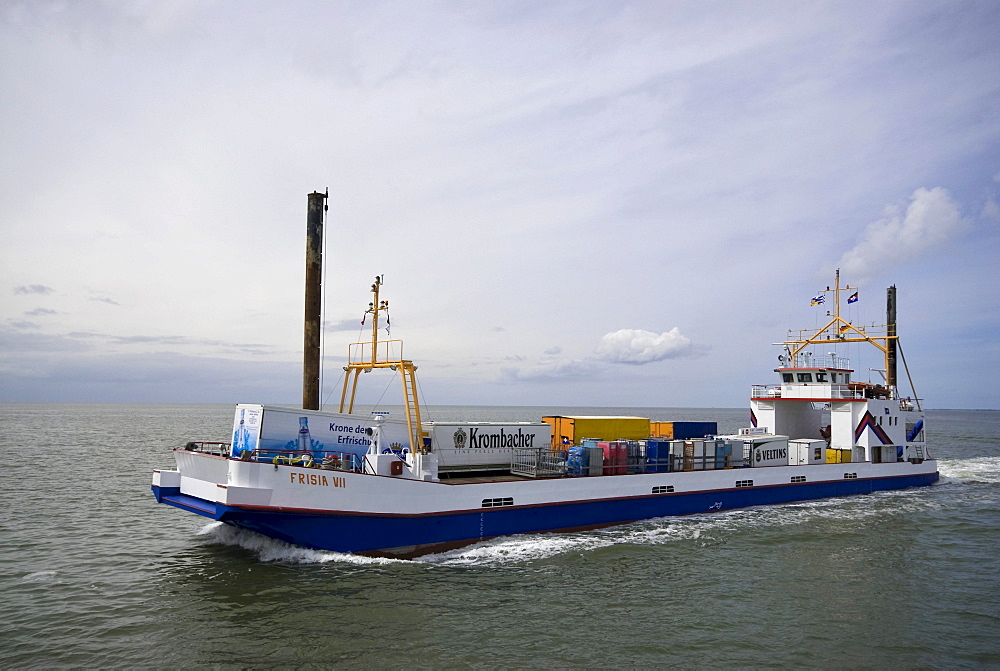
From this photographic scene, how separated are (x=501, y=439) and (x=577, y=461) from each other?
3.13 m

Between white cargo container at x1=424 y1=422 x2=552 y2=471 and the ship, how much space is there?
2.1 inches

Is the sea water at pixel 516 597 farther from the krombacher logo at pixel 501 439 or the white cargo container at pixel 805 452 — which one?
the white cargo container at pixel 805 452

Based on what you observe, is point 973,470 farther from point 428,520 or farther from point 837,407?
point 428,520

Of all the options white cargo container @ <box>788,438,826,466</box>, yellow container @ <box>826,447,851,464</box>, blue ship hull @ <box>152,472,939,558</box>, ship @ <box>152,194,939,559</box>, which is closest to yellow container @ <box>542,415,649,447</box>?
ship @ <box>152,194,939,559</box>

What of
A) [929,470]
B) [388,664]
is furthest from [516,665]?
[929,470]

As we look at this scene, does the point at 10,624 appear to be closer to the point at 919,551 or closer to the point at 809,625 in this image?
the point at 809,625

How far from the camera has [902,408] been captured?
31.9 meters

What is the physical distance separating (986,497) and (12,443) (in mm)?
74095

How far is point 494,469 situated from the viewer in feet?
72.9

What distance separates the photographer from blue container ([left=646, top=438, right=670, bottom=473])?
2252 cm

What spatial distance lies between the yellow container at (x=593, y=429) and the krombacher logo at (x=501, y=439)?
1779mm

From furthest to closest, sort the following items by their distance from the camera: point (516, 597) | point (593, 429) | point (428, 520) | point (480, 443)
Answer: point (593, 429) → point (480, 443) → point (428, 520) → point (516, 597)

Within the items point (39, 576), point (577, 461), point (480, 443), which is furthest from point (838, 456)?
point (39, 576)

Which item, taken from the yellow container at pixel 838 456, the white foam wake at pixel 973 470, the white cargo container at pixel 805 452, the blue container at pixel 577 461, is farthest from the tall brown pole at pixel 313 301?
the white foam wake at pixel 973 470
